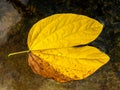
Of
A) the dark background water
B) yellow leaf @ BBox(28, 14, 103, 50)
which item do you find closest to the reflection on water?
the dark background water

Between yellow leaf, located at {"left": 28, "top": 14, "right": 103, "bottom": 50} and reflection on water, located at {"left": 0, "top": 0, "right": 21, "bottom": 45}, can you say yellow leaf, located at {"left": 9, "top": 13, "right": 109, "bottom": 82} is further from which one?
reflection on water, located at {"left": 0, "top": 0, "right": 21, "bottom": 45}

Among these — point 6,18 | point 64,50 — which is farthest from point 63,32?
point 6,18

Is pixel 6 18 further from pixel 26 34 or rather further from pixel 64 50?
pixel 64 50

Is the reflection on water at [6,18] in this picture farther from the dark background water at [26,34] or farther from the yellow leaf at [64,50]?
the yellow leaf at [64,50]

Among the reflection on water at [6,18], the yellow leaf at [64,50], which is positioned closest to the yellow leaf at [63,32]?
the yellow leaf at [64,50]

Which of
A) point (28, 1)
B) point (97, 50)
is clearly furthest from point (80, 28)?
point (28, 1)
